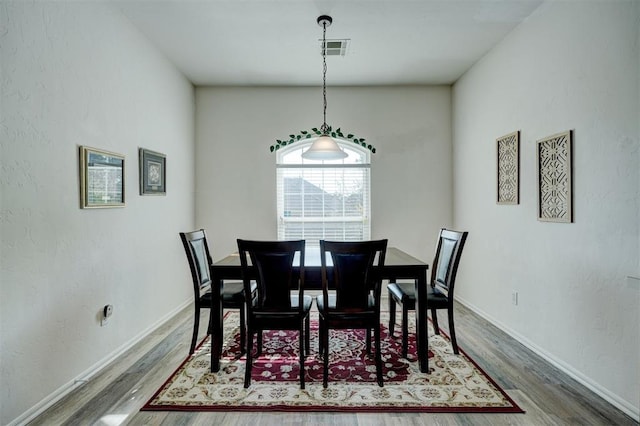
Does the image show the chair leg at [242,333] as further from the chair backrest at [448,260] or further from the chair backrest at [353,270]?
the chair backrest at [448,260]

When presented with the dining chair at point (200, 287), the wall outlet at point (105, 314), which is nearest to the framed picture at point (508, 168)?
the dining chair at point (200, 287)

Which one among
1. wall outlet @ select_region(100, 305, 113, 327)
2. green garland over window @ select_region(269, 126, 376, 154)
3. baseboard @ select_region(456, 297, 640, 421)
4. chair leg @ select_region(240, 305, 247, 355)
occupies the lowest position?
baseboard @ select_region(456, 297, 640, 421)

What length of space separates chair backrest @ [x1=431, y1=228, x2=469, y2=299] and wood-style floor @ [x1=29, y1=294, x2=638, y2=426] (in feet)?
1.88

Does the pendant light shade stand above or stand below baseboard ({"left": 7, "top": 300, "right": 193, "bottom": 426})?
above

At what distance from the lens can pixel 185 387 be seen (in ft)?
7.90

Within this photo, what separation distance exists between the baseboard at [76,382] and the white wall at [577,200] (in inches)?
132

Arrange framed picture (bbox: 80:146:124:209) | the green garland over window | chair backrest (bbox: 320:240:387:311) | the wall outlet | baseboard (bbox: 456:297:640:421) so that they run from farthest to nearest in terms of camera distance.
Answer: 1. the green garland over window
2. the wall outlet
3. framed picture (bbox: 80:146:124:209)
4. chair backrest (bbox: 320:240:387:311)
5. baseboard (bbox: 456:297:640:421)

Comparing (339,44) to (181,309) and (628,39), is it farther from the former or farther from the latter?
(181,309)

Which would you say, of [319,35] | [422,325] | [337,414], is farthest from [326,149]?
[337,414]

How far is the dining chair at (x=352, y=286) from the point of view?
7.76 ft

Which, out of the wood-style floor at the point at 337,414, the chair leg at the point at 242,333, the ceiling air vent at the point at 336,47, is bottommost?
the wood-style floor at the point at 337,414

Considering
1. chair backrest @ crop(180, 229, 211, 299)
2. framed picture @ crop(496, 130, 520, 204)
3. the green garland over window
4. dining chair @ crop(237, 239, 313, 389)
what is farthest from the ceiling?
dining chair @ crop(237, 239, 313, 389)

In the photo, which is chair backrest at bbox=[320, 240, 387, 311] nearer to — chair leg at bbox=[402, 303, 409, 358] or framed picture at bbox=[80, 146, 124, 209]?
chair leg at bbox=[402, 303, 409, 358]

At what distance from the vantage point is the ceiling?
294cm
